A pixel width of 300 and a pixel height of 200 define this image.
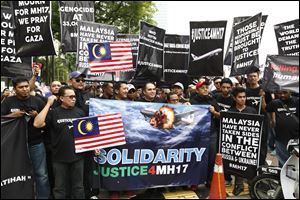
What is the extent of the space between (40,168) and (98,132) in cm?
102

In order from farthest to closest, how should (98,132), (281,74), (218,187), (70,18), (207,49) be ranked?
(70,18) < (207,49) < (218,187) < (98,132) < (281,74)

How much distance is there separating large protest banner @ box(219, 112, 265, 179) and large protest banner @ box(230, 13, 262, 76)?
1.40 m

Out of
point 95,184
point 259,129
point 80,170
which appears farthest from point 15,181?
point 259,129

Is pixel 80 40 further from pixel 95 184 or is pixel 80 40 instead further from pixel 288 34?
pixel 288 34

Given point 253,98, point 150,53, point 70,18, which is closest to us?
point 253,98

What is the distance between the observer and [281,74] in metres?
4.78

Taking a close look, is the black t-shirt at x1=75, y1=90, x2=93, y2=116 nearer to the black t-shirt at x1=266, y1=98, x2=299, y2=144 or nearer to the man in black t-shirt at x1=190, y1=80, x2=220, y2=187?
the man in black t-shirt at x1=190, y1=80, x2=220, y2=187

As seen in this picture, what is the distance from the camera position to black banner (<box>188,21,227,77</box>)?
7738 millimetres

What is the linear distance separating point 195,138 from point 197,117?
1.24 ft

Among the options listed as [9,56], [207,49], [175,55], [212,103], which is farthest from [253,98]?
[9,56]

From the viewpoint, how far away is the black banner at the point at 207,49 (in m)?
7.74

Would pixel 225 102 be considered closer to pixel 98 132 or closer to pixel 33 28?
pixel 98 132

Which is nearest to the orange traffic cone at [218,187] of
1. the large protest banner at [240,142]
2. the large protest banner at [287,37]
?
the large protest banner at [240,142]

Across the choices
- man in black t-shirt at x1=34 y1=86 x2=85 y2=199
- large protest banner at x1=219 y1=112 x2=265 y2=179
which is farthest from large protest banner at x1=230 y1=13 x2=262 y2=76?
man in black t-shirt at x1=34 y1=86 x2=85 y2=199
